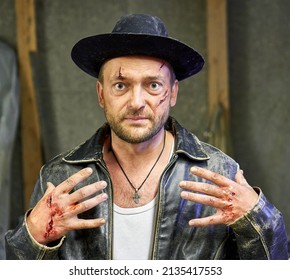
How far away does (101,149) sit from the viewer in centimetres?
183

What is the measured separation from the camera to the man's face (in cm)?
168

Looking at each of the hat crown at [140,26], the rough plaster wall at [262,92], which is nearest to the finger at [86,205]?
the hat crown at [140,26]

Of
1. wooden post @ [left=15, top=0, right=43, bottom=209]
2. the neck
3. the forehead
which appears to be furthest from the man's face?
wooden post @ [left=15, top=0, right=43, bottom=209]

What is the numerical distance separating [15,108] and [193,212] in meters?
1.84

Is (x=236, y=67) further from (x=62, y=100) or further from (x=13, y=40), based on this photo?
(x=13, y=40)

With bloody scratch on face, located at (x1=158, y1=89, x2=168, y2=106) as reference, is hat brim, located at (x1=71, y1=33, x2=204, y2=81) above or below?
above

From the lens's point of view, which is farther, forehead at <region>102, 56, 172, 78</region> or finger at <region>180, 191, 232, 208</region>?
forehead at <region>102, 56, 172, 78</region>

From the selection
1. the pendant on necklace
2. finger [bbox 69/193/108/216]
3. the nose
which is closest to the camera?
finger [bbox 69/193/108/216]

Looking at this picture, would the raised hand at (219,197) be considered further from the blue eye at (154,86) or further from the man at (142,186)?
the blue eye at (154,86)

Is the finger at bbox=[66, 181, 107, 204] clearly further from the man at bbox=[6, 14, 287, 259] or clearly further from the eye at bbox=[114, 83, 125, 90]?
the eye at bbox=[114, 83, 125, 90]

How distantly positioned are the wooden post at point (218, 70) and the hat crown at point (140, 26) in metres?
1.81

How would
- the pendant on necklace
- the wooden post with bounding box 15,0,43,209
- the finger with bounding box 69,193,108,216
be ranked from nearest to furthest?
1. the finger with bounding box 69,193,108,216
2. the pendant on necklace
3. the wooden post with bounding box 15,0,43,209

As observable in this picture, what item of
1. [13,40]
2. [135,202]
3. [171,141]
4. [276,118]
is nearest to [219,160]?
[171,141]

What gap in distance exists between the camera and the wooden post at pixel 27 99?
3395mm
